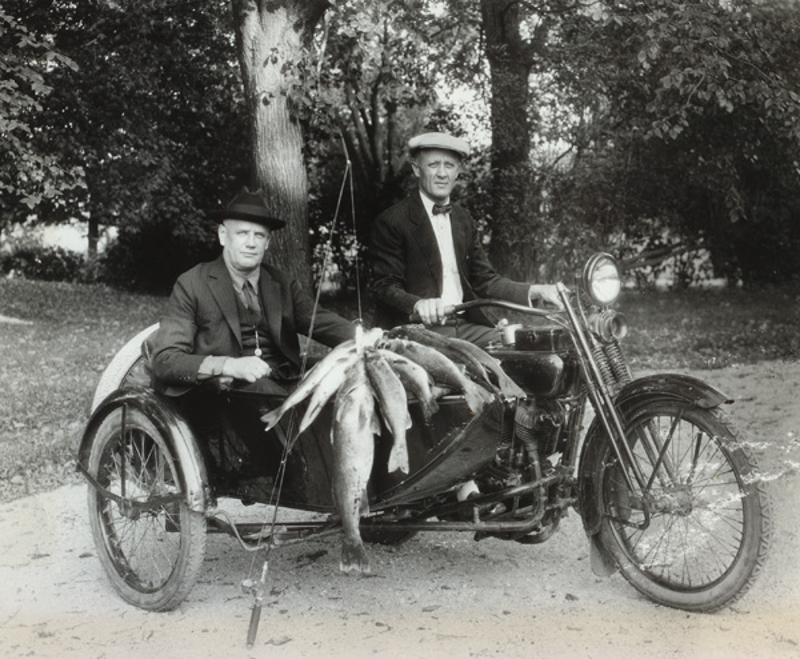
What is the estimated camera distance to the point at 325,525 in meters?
3.90

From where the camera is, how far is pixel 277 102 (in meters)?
8.23

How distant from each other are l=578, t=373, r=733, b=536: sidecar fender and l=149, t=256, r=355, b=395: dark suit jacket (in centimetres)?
120

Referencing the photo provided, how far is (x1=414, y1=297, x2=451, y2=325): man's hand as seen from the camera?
152 inches

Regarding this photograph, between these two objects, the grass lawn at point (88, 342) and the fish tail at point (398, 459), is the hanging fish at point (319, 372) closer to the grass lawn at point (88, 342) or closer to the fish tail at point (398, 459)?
the fish tail at point (398, 459)

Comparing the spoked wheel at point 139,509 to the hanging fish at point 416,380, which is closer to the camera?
the hanging fish at point 416,380

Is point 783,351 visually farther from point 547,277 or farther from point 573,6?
point 573,6

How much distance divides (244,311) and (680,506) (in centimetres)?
205

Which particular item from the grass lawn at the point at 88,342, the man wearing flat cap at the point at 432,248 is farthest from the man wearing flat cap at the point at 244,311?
the grass lawn at the point at 88,342

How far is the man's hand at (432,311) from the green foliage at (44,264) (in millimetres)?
24348

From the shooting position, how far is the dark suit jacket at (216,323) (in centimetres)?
393

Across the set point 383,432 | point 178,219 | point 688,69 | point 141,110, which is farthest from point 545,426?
point 178,219

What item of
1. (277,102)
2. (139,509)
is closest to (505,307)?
(139,509)

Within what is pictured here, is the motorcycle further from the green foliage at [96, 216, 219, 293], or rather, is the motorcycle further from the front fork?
the green foliage at [96, 216, 219, 293]

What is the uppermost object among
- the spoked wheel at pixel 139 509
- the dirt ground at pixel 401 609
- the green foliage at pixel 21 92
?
the green foliage at pixel 21 92
